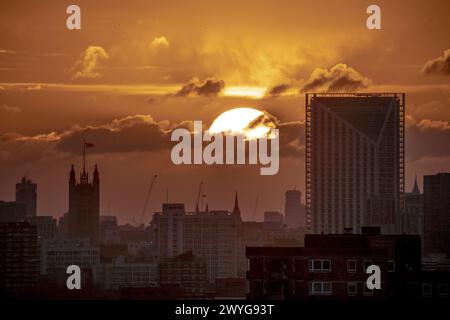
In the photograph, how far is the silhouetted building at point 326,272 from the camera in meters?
39.2

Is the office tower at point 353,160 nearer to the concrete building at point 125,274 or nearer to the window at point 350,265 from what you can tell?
the concrete building at point 125,274

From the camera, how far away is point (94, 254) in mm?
110500

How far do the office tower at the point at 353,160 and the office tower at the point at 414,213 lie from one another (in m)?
8.03

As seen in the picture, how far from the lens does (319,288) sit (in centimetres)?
3931

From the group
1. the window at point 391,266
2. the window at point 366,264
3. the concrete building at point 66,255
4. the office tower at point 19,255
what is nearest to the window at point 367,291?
the window at point 366,264

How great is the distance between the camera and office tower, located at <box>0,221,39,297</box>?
8569 centimetres

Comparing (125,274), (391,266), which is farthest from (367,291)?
(125,274)

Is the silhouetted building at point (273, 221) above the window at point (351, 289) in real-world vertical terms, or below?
above

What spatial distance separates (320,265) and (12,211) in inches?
2458

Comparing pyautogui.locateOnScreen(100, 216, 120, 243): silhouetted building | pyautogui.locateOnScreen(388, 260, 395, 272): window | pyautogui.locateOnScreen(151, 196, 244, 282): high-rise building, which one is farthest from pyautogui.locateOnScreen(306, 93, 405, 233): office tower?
pyautogui.locateOnScreen(388, 260, 395, 272): window

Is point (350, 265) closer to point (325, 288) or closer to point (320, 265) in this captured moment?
point (320, 265)

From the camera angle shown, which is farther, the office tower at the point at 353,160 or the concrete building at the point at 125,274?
the office tower at the point at 353,160

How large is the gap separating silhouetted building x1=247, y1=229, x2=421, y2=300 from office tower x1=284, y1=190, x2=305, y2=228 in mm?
48509
